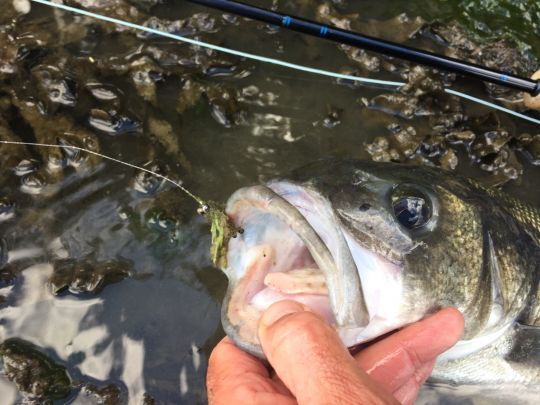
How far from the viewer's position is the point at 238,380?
194 cm

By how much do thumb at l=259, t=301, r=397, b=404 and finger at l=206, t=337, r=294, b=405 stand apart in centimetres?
17

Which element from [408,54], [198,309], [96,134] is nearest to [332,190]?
[198,309]

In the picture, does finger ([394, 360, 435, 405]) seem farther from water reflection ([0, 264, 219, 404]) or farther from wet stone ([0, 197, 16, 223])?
wet stone ([0, 197, 16, 223])

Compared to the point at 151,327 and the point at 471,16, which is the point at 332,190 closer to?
the point at 151,327

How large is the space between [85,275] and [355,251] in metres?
1.67

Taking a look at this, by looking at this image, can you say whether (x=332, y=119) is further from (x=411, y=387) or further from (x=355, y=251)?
(x=411, y=387)

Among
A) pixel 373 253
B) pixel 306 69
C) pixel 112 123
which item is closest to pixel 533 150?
pixel 306 69

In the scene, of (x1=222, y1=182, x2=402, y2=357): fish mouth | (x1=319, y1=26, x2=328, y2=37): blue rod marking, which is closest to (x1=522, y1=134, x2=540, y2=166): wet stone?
(x1=319, y1=26, x2=328, y2=37): blue rod marking

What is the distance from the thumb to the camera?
151 cm

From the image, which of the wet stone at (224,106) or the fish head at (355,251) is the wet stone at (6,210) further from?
the fish head at (355,251)

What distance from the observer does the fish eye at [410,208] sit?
2.14 metres

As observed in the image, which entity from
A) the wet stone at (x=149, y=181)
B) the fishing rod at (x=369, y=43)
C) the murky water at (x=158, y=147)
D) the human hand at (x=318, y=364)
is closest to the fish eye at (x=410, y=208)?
the human hand at (x=318, y=364)

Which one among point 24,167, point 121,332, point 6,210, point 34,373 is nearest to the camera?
point 34,373

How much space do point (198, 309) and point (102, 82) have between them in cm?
178
